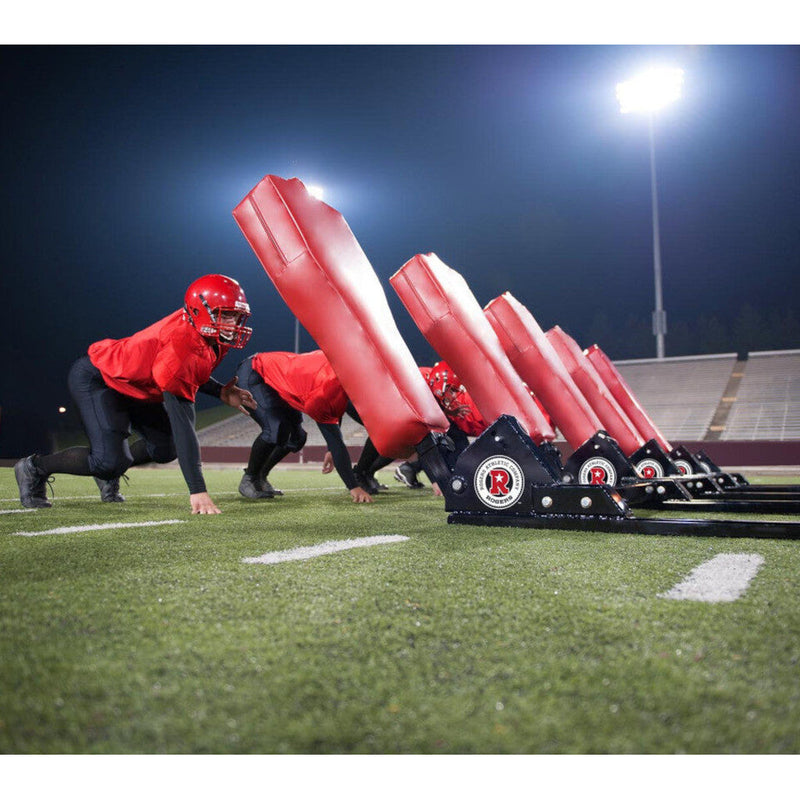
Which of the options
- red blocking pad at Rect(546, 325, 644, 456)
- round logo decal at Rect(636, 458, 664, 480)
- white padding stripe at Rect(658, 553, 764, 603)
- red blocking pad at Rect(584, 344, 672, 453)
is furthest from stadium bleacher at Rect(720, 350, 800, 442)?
white padding stripe at Rect(658, 553, 764, 603)

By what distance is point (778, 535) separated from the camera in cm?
256

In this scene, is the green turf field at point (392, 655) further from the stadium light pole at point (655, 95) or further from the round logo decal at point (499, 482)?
the stadium light pole at point (655, 95)

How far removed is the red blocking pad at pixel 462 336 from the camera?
3742 mm

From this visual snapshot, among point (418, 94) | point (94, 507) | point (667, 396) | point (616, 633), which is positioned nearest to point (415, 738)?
point (616, 633)

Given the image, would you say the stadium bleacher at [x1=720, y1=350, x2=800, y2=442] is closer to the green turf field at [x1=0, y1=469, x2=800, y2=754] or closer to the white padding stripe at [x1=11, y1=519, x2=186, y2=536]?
the white padding stripe at [x1=11, y1=519, x2=186, y2=536]

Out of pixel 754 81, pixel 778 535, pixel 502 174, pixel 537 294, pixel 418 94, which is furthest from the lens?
pixel 537 294

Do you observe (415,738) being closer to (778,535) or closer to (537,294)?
(778,535)

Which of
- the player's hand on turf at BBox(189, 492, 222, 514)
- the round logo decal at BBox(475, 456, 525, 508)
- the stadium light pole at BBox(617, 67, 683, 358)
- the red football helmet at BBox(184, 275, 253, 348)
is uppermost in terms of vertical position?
the stadium light pole at BBox(617, 67, 683, 358)

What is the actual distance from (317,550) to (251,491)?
3.47 m

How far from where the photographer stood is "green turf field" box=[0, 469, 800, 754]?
2.86 ft

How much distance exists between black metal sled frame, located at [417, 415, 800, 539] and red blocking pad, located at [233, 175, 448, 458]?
8.7 inches

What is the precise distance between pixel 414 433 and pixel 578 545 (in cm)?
90

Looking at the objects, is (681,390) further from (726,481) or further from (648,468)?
(648,468)

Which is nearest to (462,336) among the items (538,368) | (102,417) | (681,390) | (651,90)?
(538,368)
